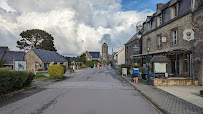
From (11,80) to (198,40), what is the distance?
1357 cm

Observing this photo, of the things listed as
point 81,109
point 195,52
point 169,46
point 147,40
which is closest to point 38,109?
point 81,109

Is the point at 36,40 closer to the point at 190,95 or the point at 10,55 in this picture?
the point at 10,55

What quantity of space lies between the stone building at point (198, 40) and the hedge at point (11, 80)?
12.9m

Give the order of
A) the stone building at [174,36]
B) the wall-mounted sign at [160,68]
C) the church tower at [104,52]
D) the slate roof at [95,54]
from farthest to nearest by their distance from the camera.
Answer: the church tower at [104,52], the slate roof at [95,54], the stone building at [174,36], the wall-mounted sign at [160,68]

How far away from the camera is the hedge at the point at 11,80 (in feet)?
24.1

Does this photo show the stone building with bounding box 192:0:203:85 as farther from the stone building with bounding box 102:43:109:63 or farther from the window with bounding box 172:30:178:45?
the stone building with bounding box 102:43:109:63

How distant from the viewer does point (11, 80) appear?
8086mm

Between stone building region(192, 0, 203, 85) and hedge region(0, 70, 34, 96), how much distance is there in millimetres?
12917

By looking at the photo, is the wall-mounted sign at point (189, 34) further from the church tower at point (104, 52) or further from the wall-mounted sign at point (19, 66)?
the church tower at point (104, 52)

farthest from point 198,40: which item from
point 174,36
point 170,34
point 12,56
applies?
point 12,56

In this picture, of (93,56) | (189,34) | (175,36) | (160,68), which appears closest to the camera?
(189,34)

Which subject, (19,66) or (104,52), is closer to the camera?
(19,66)

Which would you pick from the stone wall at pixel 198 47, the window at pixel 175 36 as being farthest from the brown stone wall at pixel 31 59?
the stone wall at pixel 198 47

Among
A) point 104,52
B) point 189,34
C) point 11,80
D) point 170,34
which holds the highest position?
point 104,52
